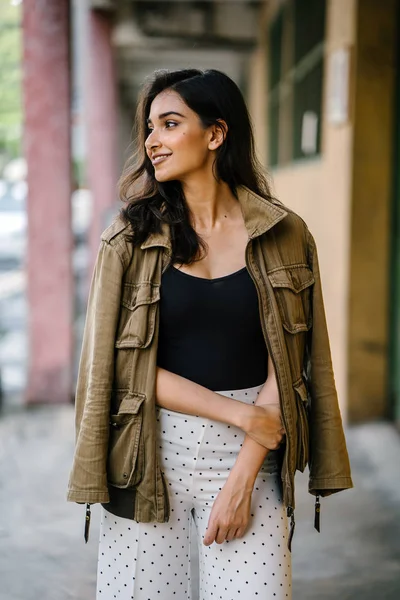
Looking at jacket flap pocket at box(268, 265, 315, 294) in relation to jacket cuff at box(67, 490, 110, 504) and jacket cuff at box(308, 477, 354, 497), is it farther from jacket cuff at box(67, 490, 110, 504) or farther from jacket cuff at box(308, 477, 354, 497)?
jacket cuff at box(67, 490, 110, 504)

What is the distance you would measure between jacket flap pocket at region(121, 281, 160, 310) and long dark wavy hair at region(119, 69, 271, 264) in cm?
10

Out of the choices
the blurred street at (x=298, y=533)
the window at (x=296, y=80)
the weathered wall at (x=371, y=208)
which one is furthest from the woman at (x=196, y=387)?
the window at (x=296, y=80)

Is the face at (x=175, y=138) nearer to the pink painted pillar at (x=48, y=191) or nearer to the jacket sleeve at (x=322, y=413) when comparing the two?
the jacket sleeve at (x=322, y=413)

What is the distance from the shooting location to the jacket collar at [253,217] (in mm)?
2266

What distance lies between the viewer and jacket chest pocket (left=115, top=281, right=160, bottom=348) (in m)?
2.21

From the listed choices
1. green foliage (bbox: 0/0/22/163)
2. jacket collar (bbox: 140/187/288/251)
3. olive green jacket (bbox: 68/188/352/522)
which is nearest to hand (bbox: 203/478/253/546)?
olive green jacket (bbox: 68/188/352/522)

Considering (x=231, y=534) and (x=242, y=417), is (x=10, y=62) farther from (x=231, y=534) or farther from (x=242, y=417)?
(x=231, y=534)

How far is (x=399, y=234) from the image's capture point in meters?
6.04

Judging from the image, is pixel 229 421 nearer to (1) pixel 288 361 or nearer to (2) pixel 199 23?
(1) pixel 288 361

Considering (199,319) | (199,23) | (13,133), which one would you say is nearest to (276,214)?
(199,319)

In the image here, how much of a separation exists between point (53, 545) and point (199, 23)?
31.5ft

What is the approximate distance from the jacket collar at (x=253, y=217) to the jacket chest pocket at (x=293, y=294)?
13 centimetres

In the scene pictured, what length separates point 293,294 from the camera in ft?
7.53

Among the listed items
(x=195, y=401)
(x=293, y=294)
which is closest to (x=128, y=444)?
(x=195, y=401)
